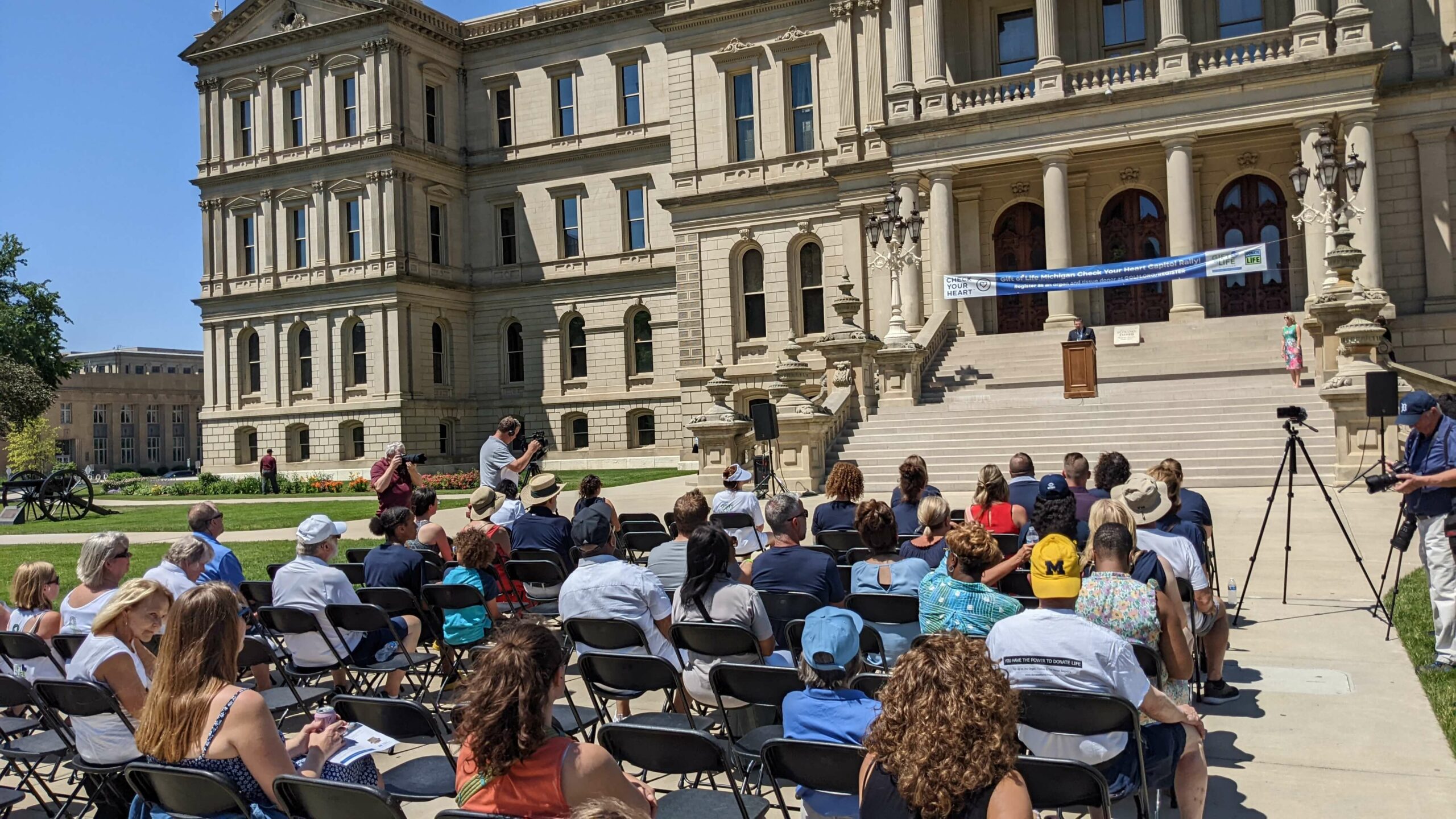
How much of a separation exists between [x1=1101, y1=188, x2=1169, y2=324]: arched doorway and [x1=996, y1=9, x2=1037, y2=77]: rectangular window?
510cm

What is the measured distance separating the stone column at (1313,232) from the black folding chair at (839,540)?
1972cm

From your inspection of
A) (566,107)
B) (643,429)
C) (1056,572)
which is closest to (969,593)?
(1056,572)

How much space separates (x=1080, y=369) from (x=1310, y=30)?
1057cm

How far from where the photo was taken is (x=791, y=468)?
21.3 metres

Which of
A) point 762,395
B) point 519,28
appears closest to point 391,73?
point 519,28

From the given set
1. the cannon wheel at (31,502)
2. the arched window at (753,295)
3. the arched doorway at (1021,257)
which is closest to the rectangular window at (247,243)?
the cannon wheel at (31,502)

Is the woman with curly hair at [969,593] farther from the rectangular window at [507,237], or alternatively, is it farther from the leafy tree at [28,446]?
the leafy tree at [28,446]

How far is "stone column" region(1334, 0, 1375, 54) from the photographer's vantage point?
23.9 m

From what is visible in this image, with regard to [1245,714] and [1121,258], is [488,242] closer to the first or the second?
[1121,258]

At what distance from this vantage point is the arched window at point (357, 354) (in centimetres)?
4478

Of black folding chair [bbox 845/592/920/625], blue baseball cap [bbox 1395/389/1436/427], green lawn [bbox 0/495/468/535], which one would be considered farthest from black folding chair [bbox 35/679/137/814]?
green lawn [bbox 0/495/468/535]

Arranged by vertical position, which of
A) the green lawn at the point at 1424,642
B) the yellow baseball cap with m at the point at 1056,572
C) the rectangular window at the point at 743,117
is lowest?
the green lawn at the point at 1424,642

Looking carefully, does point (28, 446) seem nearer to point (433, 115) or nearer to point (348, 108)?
point (348, 108)

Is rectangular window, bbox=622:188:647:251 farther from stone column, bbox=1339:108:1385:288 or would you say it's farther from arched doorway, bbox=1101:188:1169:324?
stone column, bbox=1339:108:1385:288
